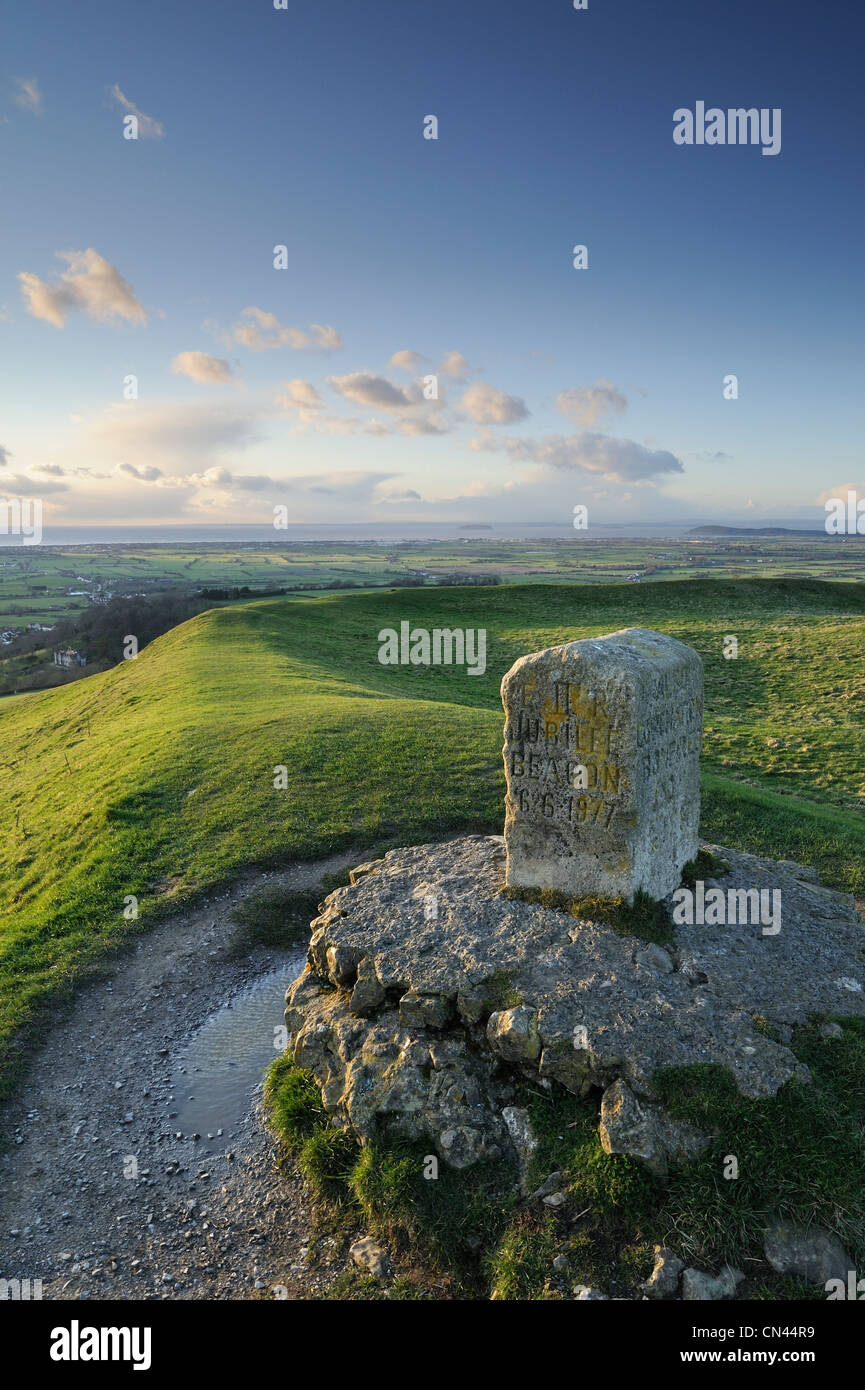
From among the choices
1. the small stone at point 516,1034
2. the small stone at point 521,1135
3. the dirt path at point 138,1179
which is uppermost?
the small stone at point 516,1034

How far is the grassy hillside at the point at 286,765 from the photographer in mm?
15195

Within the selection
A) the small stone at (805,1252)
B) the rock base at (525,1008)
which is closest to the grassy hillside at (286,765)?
the rock base at (525,1008)

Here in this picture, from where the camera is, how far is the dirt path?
7.55 m

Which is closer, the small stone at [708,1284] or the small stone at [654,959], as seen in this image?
the small stone at [708,1284]

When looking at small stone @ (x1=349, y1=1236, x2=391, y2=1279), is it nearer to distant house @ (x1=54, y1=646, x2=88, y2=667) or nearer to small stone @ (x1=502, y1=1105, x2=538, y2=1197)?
small stone @ (x1=502, y1=1105, x2=538, y2=1197)

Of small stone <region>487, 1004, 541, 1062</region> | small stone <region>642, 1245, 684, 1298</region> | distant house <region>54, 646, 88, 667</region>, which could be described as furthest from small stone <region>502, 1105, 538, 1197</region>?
distant house <region>54, 646, 88, 667</region>

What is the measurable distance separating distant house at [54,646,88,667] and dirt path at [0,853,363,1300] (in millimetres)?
53197

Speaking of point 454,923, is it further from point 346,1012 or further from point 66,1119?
point 66,1119

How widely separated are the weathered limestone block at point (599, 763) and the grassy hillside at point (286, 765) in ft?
19.5

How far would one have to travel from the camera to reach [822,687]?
109ft

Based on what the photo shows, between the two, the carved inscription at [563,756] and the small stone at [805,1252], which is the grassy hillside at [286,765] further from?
the small stone at [805,1252]

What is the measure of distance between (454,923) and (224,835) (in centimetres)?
819

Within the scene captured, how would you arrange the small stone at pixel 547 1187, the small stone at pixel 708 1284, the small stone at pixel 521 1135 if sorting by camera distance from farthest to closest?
the small stone at pixel 521 1135
the small stone at pixel 547 1187
the small stone at pixel 708 1284

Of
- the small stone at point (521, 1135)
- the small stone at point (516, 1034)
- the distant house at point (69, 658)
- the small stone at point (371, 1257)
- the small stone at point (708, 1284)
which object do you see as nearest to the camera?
the small stone at point (708, 1284)
